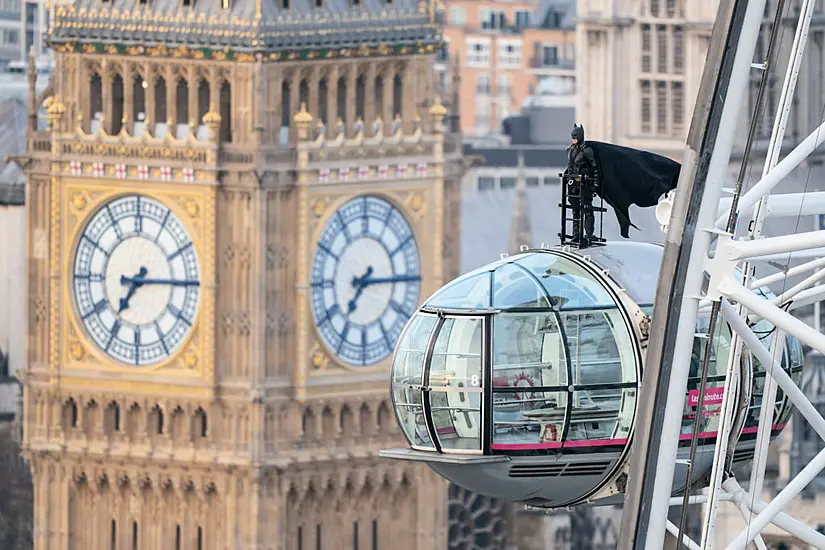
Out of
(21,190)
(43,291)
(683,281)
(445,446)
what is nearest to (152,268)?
(43,291)

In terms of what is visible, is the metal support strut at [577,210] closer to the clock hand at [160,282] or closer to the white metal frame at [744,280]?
the white metal frame at [744,280]

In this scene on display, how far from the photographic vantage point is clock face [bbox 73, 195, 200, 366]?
321ft

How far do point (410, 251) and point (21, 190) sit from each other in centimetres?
2771

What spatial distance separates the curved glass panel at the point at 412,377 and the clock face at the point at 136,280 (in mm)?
36939

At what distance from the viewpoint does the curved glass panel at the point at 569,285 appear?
5944cm

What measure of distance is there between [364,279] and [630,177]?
37.1 metres

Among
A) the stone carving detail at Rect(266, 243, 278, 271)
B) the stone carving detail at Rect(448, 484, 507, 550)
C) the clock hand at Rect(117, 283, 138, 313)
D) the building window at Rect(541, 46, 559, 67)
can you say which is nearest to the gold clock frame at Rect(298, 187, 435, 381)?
the stone carving detail at Rect(266, 243, 278, 271)

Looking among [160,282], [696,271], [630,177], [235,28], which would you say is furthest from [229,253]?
[696,271]

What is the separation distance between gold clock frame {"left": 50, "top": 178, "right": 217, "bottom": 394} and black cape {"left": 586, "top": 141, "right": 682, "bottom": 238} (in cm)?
3641

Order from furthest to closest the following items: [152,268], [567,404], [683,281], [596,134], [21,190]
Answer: [596,134] < [21,190] < [152,268] < [567,404] < [683,281]

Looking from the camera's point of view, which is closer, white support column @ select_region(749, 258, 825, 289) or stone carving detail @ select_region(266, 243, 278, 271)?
white support column @ select_region(749, 258, 825, 289)

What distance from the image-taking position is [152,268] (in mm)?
97812

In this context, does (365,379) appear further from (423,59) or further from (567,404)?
(567,404)

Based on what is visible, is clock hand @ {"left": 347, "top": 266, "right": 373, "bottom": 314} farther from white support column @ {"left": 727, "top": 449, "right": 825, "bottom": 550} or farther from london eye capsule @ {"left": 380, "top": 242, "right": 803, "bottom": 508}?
white support column @ {"left": 727, "top": 449, "right": 825, "bottom": 550}
